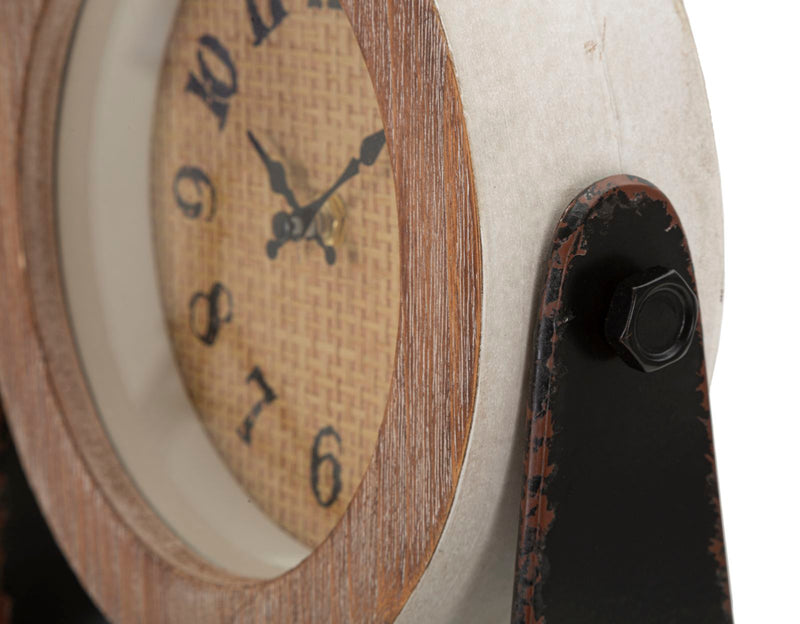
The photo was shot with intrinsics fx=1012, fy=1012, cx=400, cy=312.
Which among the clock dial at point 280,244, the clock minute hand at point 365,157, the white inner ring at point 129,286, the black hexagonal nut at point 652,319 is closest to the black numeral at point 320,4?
A: the clock dial at point 280,244

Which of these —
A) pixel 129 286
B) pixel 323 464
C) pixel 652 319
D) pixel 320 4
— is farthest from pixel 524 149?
pixel 129 286

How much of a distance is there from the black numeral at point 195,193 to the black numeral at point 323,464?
0.82 feet

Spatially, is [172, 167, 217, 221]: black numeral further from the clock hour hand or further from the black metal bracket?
the black metal bracket

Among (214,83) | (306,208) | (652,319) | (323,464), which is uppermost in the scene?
(214,83)

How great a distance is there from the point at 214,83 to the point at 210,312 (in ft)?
0.73

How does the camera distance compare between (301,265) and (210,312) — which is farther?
(210,312)

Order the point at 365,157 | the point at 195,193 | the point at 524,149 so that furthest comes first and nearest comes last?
1. the point at 195,193
2. the point at 365,157
3. the point at 524,149

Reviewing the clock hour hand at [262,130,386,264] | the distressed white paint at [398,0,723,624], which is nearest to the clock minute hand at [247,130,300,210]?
the clock hour hand at [262,130,386,264]

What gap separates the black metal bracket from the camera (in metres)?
0.62

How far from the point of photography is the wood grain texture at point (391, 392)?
62 centimetres

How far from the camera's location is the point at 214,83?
945 millimetres

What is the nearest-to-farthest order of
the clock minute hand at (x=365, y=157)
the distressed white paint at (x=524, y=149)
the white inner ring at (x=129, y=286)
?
1. the distressed white paint at (x=524, y=149)
2. the clock minute hand at (x=365, y=157)
3. the white inner ring at (x=129, y=286)

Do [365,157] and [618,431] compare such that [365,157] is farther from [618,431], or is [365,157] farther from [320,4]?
[618,431]

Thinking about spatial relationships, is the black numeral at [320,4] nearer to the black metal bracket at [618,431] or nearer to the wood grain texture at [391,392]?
the wood grain texture at [391,392]
